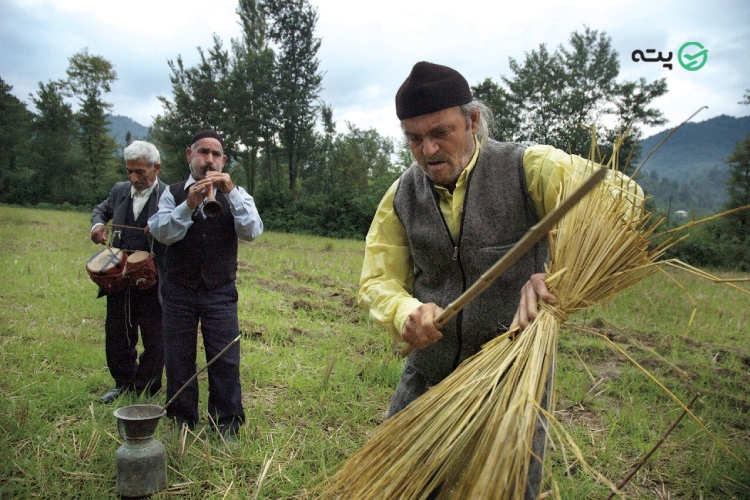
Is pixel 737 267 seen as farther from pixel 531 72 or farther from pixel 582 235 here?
pixel 582 235

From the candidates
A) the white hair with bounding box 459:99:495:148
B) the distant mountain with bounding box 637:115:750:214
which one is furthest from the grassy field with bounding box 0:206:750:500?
the distant mountain with bounding box 637:115:750:214

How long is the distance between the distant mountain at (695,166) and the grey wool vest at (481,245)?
135 ft

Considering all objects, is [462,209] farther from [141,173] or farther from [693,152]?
[693,152]

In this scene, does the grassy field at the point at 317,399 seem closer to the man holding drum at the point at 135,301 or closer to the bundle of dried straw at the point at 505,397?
the bundle of dried straw at the point at 505,397

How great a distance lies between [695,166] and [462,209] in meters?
121

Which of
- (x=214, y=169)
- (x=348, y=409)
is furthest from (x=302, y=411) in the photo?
(x=214, y=169)

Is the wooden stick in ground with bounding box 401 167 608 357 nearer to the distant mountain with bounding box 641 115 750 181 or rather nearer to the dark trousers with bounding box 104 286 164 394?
the dark trousers with bounding box 104 286 164 394

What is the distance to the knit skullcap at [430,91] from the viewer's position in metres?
1.70

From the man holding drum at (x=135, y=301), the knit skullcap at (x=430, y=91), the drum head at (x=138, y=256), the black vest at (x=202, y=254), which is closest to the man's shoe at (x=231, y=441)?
the black vest at (x=202, y=254)

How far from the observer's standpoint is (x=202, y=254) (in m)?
3.01

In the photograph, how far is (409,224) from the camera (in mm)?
1864

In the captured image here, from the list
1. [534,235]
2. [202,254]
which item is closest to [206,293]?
[202,254]

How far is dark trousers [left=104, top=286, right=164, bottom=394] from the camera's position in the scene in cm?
361

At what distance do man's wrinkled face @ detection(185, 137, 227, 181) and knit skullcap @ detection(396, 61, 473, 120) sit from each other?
1671 mm
